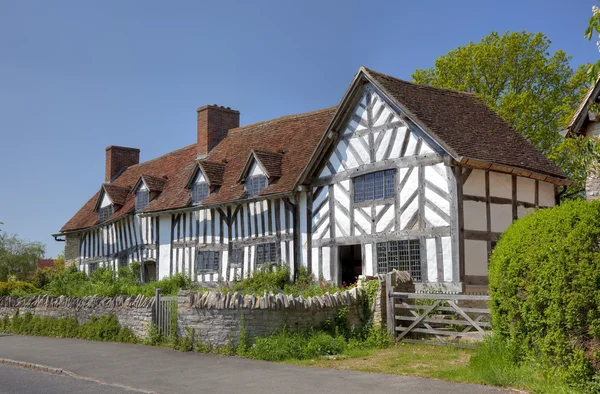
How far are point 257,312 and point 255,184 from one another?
999cm

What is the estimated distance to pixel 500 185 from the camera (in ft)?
60.2

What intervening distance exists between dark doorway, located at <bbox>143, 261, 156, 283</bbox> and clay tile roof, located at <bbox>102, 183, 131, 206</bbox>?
4.32 metres

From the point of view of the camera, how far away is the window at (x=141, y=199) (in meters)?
28.5

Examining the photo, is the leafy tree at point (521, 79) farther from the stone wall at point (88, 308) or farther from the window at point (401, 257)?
the stone wall at point (88, 308)

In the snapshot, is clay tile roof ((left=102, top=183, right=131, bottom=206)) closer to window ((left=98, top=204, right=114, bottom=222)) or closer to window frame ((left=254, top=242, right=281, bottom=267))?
window ((left=98, top=204, right=114, bottom=222))

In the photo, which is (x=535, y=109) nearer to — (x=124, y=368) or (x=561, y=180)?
(x=561, y=180)

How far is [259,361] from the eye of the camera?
12594 millimetres

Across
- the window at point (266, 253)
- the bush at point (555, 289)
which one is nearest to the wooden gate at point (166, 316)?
the window at point (266, 253)

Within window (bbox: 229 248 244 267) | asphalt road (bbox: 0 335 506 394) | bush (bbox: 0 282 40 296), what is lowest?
asphalt road (bbox: 0 335 506 394)

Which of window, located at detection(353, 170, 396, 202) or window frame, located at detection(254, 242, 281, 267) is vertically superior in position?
window, located at detection(353, 170, 396, 202)

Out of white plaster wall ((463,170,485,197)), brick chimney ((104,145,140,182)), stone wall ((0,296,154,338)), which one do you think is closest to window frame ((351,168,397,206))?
white plaster wall ((463,170,485,197))

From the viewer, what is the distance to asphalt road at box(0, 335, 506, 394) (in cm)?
975

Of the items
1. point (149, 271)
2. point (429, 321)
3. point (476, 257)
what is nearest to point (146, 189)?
point (149, 271)

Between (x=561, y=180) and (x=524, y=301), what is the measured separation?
11564 millimetres
